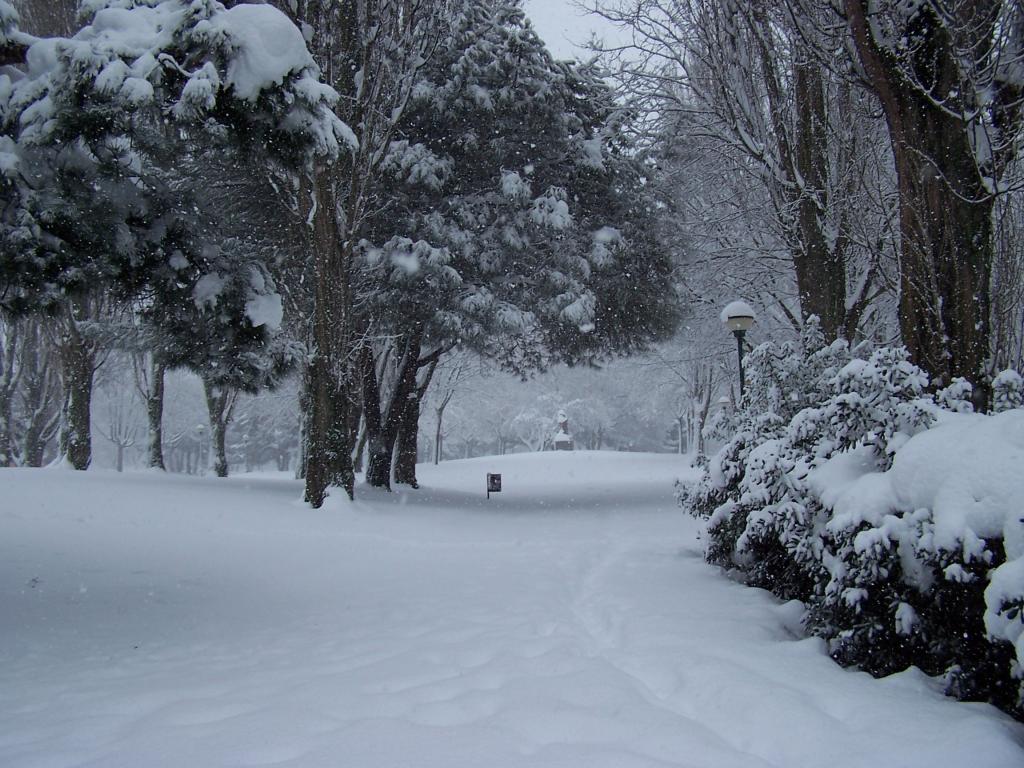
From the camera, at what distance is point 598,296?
15148mm

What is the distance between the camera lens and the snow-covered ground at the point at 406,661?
2654 mm

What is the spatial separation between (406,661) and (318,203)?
864 centimetres

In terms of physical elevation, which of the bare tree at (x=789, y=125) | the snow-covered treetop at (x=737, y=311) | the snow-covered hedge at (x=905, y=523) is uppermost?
the bare tree at (x=789, y=125)

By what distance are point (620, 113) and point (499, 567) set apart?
33.3 ft

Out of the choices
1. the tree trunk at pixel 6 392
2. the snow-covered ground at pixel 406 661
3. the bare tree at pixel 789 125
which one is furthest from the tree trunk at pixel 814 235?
the tree trunk at pixel 6 392

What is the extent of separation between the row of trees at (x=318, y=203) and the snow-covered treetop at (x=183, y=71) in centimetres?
2

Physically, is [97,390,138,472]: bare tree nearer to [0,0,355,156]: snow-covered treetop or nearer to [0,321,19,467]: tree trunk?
[0,321,19,467]: tree trunk

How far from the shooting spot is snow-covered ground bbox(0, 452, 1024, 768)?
2654 millimetres

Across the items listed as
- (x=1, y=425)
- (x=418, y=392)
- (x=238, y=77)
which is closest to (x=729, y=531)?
(x=238, y=77)

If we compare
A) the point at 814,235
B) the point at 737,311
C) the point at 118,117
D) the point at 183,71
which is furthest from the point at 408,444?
the point at 183,71

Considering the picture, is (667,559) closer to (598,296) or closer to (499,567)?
(499,567)

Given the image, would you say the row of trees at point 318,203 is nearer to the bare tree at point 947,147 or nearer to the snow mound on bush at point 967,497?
the snow mound on bush at point 967,497

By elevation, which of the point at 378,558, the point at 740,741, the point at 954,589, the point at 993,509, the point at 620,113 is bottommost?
the point at 378,558

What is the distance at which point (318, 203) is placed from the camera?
35.1 feet
